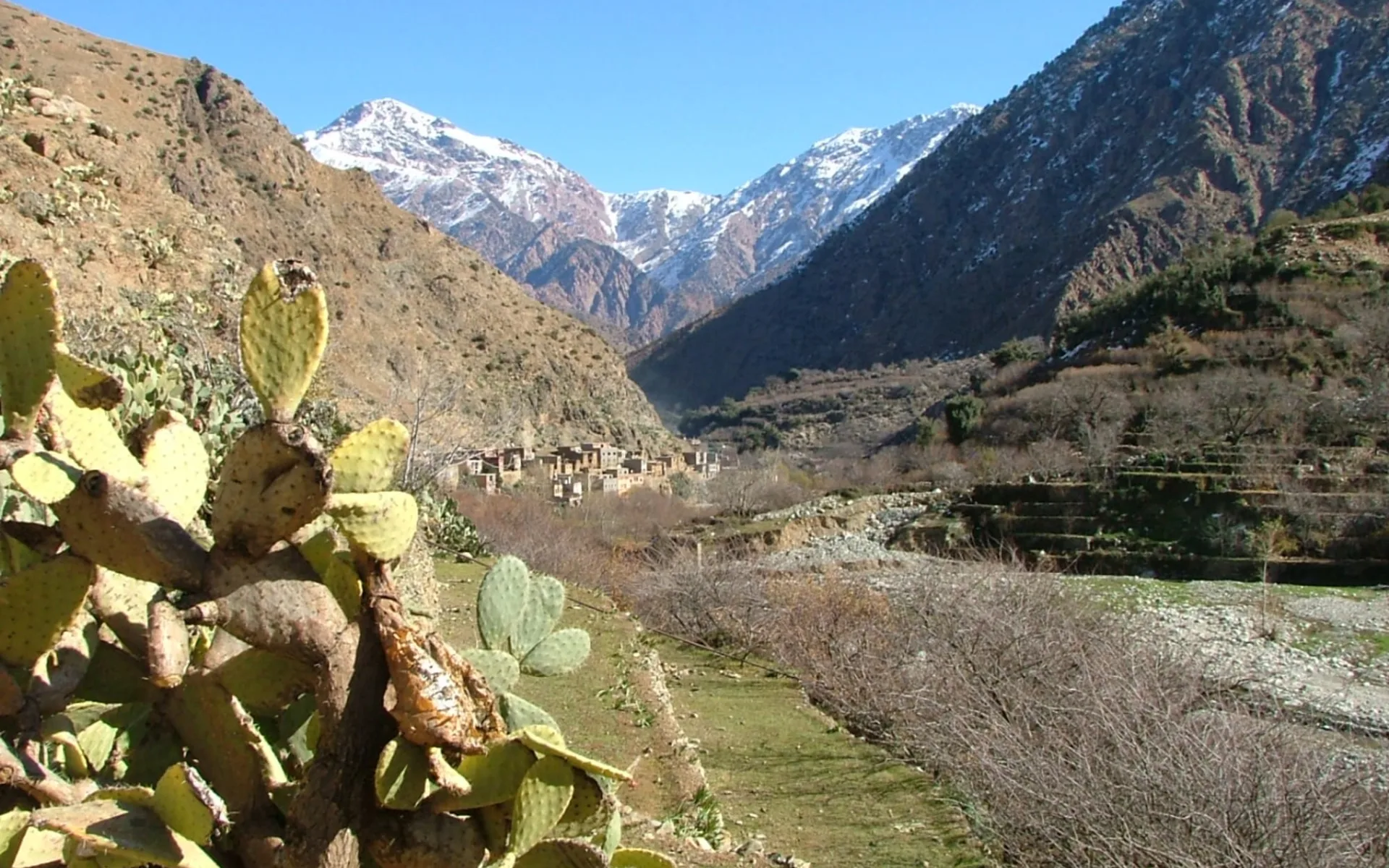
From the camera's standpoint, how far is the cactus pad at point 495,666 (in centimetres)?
211

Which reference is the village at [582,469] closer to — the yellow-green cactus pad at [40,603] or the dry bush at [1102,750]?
the dry bush at [1102,750]

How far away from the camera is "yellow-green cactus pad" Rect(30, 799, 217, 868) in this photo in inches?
49.3

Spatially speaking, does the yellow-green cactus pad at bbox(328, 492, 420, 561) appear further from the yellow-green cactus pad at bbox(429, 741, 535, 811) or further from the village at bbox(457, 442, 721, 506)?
the village at bbox(457, 442, 721, 506)

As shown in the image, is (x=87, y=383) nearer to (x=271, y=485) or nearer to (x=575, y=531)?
(x=271, y=485)

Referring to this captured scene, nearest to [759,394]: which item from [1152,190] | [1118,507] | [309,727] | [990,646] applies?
[1152,190]

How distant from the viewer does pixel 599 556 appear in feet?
72.5

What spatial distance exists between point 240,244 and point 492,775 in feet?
124

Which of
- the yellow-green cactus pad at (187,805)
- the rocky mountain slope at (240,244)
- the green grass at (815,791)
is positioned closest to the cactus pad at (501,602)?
the yellow-green cactus pad at (187,805)

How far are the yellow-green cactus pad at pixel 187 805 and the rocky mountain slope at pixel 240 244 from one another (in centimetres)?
1146

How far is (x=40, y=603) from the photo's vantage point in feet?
4.87

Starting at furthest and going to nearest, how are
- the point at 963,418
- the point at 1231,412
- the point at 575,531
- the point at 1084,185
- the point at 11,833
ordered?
the point at 1084,185
the point at 963,418
the point at 1231,412
the point at 575,531
the point at 11,833

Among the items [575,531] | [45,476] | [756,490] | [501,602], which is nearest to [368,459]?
[45,476]

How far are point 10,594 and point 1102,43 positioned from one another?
114301mm

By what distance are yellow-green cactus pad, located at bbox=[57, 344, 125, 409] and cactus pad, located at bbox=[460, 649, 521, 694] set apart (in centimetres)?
80
